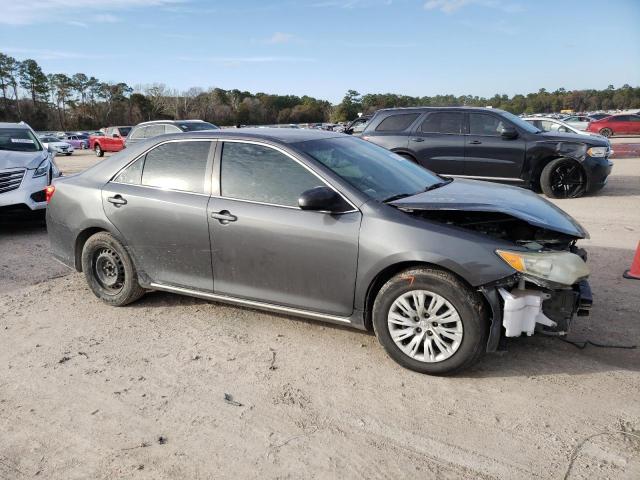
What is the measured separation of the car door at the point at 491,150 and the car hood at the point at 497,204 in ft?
20.1

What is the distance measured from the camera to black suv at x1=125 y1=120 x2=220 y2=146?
14.8 meters

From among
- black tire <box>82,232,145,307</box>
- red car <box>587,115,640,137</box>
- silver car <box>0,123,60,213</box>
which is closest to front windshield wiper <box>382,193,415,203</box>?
black tire <box>82,232,145,307</box>

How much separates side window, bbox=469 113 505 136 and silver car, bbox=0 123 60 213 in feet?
26.0

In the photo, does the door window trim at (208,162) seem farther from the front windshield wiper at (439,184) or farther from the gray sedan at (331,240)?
the front windshield wiper at (439,184)

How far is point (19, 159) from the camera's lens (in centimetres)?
817

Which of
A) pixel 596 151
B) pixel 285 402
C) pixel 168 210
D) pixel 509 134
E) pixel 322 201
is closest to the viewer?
pixel 285 402

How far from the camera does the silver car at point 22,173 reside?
7.79 meters

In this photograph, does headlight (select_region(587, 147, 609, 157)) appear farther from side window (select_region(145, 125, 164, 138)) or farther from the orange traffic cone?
side window (select_region(145, 125, 164, 138))

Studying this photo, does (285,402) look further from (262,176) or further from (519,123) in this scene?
(519,123)

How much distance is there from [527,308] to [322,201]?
1.50m

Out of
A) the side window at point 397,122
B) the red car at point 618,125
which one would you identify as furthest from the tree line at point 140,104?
the side window at point 397,122

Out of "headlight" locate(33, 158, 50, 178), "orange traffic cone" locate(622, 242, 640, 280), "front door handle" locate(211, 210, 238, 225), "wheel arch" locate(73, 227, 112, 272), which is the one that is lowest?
"orange traffic cone" locate(622, 242, 640, 280)

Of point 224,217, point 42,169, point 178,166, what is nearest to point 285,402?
point 224,217

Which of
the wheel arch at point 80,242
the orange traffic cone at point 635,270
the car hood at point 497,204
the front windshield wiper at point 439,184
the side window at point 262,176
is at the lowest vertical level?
the orange traffic cone at point 635,270
